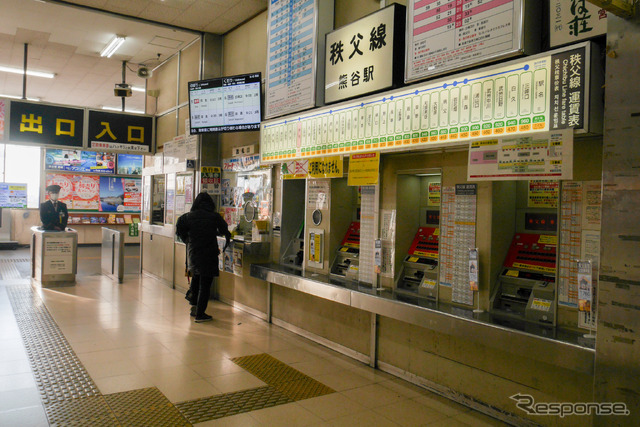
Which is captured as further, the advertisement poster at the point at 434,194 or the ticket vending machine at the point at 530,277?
the advertisement poster at the point at 434,194

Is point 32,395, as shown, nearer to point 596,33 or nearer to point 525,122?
point 525,122

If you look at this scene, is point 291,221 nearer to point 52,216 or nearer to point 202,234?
point 202,234

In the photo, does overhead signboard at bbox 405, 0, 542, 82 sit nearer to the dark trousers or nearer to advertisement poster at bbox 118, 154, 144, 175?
the dark trousers

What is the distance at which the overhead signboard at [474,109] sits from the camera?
2.57 meters

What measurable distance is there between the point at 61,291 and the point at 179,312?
2.33m

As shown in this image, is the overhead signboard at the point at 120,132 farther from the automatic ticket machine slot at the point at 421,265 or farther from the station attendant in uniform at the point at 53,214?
the automatic ticket machine slot at the point at 421,265

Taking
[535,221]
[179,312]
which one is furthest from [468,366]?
[179,312]

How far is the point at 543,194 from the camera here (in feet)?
10.6

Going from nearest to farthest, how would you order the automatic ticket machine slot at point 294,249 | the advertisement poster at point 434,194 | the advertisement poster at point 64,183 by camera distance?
the advertisement poster at point 434,194, the automatic ticket machine slot at point 294,249, the advertisement poster at point 64,183

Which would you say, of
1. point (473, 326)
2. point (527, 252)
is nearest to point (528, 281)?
point (527, 252)

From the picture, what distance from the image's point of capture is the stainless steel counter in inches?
98.5

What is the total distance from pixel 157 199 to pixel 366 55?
5.85 metres

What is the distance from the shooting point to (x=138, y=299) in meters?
6.65

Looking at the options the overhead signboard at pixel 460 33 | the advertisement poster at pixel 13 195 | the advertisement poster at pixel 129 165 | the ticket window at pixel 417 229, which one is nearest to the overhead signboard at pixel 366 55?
the overhead signboard at pixel 460 33
